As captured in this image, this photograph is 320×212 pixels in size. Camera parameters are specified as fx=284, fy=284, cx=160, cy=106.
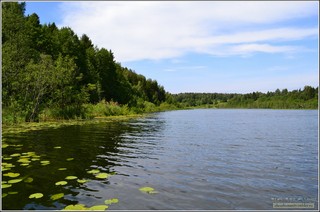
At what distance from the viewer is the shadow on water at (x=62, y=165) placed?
30.1ft

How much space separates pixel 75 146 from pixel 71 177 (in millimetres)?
7864

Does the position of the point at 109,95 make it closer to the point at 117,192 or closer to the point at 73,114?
the point at 73,114

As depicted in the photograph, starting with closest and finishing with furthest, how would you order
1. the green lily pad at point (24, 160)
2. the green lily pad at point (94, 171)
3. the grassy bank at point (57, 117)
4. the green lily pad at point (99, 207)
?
the green lily pad at point (99, 207), the green lily pad at point (94, 171), the green lily pad at point (24, 160), the grassy bank at point (57, 117)

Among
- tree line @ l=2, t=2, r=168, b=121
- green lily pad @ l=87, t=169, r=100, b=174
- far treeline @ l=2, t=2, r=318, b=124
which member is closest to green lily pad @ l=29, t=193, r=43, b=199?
green lily pad @ l=87, t=169, r=100, b=174

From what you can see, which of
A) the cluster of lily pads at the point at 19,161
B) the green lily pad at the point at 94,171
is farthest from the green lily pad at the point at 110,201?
the green lily pad at the point at 94,171

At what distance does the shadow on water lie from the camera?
9172 mm

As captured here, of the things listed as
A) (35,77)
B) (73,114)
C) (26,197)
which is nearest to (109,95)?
(73,114)

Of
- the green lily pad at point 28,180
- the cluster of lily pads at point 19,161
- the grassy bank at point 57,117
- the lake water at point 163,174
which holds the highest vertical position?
the grassy bank at point 57,117

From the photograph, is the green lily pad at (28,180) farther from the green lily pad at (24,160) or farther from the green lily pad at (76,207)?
the green lily pad at (76,207)

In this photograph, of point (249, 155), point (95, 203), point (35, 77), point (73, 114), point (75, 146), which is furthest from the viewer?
point (73, 114)

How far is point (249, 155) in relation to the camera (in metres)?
17.2

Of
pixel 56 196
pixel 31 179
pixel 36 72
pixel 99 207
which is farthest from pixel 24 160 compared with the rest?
pixel 36 72

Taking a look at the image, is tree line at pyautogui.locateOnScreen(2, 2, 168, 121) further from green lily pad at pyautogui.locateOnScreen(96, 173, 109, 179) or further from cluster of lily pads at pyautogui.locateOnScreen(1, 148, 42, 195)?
green lily pad at pyautogui.locateOnScreen(96, 173, 109, 179)

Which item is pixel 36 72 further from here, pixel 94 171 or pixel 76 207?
pixel 76 207
